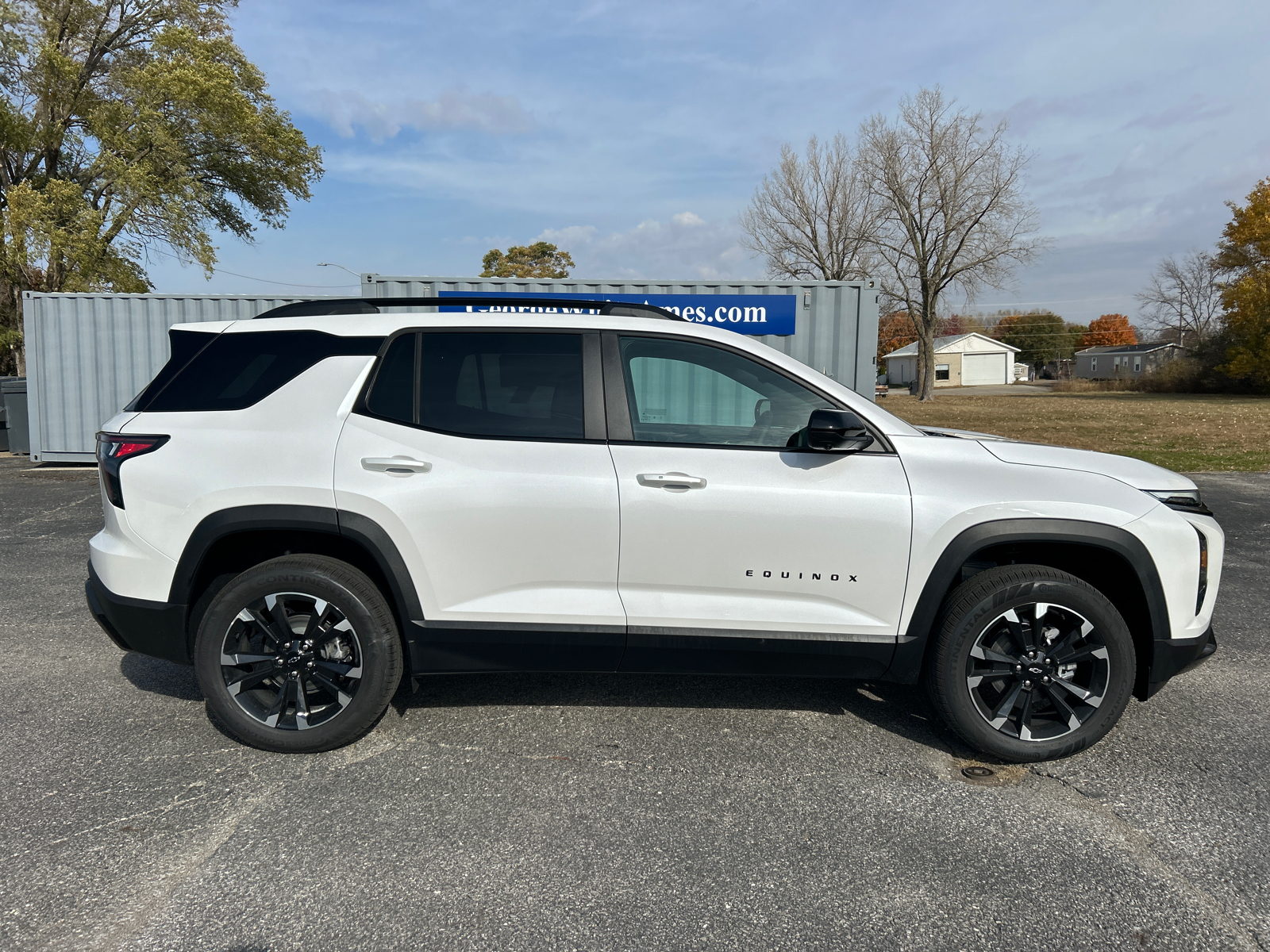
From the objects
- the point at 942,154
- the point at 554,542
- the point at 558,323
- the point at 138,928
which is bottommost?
the point at 138,928

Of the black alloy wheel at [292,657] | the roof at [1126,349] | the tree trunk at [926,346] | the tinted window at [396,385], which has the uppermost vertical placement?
the roof at [1126,349]

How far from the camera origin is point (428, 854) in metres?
2.60

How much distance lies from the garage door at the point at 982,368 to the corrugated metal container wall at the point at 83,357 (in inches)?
3453

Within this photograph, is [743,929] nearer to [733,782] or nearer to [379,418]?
[733,782]

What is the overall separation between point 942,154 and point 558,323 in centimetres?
4543

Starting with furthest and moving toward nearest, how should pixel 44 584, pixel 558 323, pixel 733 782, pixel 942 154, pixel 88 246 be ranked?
pixel 942 154
pixel 88 246
pixel 44 584
pixel 558 323
pixel 733 782

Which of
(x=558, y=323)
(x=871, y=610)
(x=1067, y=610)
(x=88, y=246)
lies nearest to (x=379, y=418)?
(x=558, y=323)

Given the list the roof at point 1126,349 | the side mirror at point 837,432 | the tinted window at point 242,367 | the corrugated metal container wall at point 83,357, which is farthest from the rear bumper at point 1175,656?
the roof at point 1126,349

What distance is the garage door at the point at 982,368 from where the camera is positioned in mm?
89125

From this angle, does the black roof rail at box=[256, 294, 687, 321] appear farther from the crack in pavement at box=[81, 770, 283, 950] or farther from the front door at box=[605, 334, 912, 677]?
the crack in pavement at box=[81, 770, 283, 950]

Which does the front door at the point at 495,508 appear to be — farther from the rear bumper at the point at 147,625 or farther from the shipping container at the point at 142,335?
the shipping container at the point at 142,335

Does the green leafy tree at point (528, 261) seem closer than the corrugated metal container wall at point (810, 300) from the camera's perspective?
No

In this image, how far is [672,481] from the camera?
10.1 feet

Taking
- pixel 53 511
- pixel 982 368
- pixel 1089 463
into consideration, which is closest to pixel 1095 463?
pixel 1089 463
